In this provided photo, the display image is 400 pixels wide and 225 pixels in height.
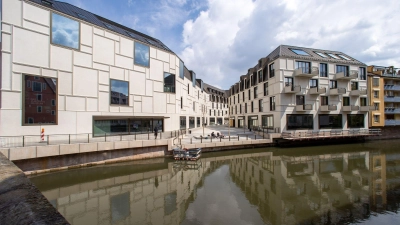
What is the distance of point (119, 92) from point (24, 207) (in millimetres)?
16187

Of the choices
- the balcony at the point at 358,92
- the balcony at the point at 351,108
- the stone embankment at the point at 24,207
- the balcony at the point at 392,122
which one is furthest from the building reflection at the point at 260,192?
the balcony at the point at 392,122

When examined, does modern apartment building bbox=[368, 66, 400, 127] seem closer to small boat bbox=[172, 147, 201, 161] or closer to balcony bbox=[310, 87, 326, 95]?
balcony bbox=[310, 87, 326, 95]

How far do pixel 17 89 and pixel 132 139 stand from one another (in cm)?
814

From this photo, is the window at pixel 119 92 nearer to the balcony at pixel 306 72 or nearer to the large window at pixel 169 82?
the large window at pixel 169 82

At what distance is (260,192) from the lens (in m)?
9.45

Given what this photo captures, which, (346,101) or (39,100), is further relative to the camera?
(346,101)

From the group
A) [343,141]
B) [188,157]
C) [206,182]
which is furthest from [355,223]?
[343,141]

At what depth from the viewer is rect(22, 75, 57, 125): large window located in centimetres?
1277

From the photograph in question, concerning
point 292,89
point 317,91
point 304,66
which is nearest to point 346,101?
point 317,91

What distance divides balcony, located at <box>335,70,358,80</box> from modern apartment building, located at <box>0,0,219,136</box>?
22.5 metres

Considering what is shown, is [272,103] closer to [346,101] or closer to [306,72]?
[306,72]

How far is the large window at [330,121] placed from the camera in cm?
2492

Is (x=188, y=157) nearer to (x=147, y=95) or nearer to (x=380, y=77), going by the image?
(x=147, y=95)

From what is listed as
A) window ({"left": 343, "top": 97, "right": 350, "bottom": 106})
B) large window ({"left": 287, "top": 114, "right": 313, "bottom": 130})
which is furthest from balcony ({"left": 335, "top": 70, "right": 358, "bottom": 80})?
large window ({"left": 287, "top": 114, "right": 313, "bottom": 130})
